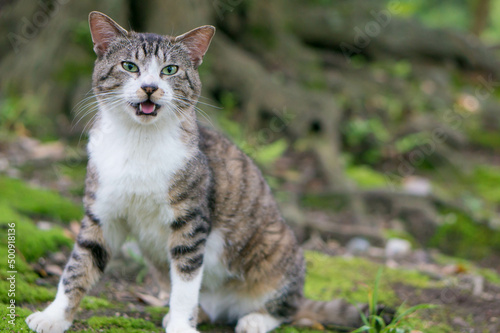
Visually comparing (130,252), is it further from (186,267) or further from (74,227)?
(186,267)

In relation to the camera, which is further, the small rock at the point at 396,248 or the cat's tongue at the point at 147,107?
the small rock at the point at 396,248

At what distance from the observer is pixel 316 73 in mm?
8109

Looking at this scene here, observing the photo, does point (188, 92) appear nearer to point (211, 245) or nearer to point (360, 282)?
point (211, 245)

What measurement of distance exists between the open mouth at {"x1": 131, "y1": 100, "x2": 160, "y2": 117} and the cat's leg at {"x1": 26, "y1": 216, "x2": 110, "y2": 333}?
2.05 ft

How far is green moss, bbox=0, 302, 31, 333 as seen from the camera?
238 cm

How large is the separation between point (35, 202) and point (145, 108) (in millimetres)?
2182

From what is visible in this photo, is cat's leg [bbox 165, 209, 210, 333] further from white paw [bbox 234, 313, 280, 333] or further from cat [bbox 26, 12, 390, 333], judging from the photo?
white paw [bbox 234, 313, 280, 333]

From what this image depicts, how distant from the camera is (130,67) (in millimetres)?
2592

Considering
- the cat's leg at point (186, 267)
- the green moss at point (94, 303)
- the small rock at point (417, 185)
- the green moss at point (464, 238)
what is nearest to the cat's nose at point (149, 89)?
the cat's leg at point (186, 267)

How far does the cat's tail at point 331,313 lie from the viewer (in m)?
3.03

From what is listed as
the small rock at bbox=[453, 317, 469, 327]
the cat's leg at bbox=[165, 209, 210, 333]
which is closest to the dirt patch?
the small rock at bbox=[453, 317, 469, 327]

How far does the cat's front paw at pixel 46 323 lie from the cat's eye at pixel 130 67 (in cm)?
128

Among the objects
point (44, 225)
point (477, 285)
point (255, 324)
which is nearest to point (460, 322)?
point (477, 285)

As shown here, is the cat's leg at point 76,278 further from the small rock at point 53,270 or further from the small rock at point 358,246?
the small rock at point 358,246
